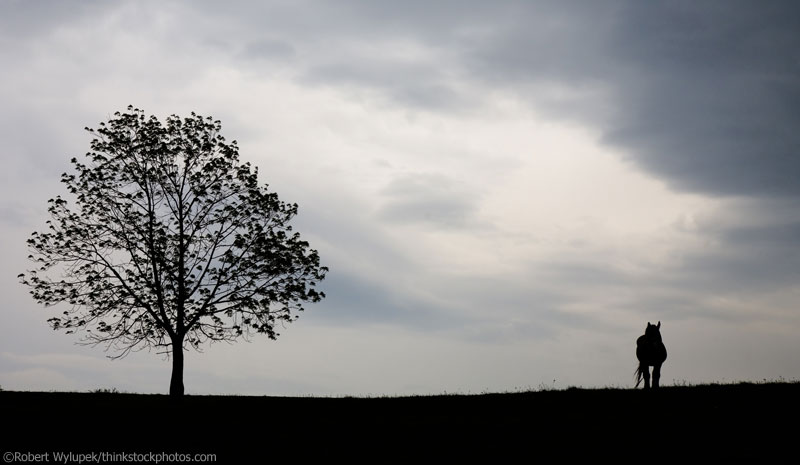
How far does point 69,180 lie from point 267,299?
1316 cm

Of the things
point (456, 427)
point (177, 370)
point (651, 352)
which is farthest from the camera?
point (177, 370)

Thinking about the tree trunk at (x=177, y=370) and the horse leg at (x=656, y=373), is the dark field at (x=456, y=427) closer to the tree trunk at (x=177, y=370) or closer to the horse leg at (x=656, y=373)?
the horse leg at (x=656, y=373)

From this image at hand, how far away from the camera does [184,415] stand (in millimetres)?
27984

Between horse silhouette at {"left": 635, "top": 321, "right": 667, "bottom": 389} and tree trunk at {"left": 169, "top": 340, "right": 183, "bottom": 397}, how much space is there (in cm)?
2388

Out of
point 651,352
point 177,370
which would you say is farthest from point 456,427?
point 177,370

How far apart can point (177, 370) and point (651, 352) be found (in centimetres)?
2487

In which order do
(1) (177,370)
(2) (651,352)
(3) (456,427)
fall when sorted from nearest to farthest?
(3) (456,427) < (2) (651,352) < (1) (177,370)

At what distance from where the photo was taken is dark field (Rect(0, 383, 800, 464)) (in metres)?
19.6

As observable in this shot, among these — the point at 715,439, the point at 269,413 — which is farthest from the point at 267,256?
the point at 715,439

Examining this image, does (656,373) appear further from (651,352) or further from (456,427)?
(456,427)

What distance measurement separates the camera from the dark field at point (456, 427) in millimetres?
19641

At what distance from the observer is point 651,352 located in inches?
1161

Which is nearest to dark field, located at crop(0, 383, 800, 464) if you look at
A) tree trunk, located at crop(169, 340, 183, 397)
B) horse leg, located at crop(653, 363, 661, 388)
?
horse leg, located at crop(653, 363, 661, 388)

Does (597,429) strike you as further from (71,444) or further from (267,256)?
(267,256)
